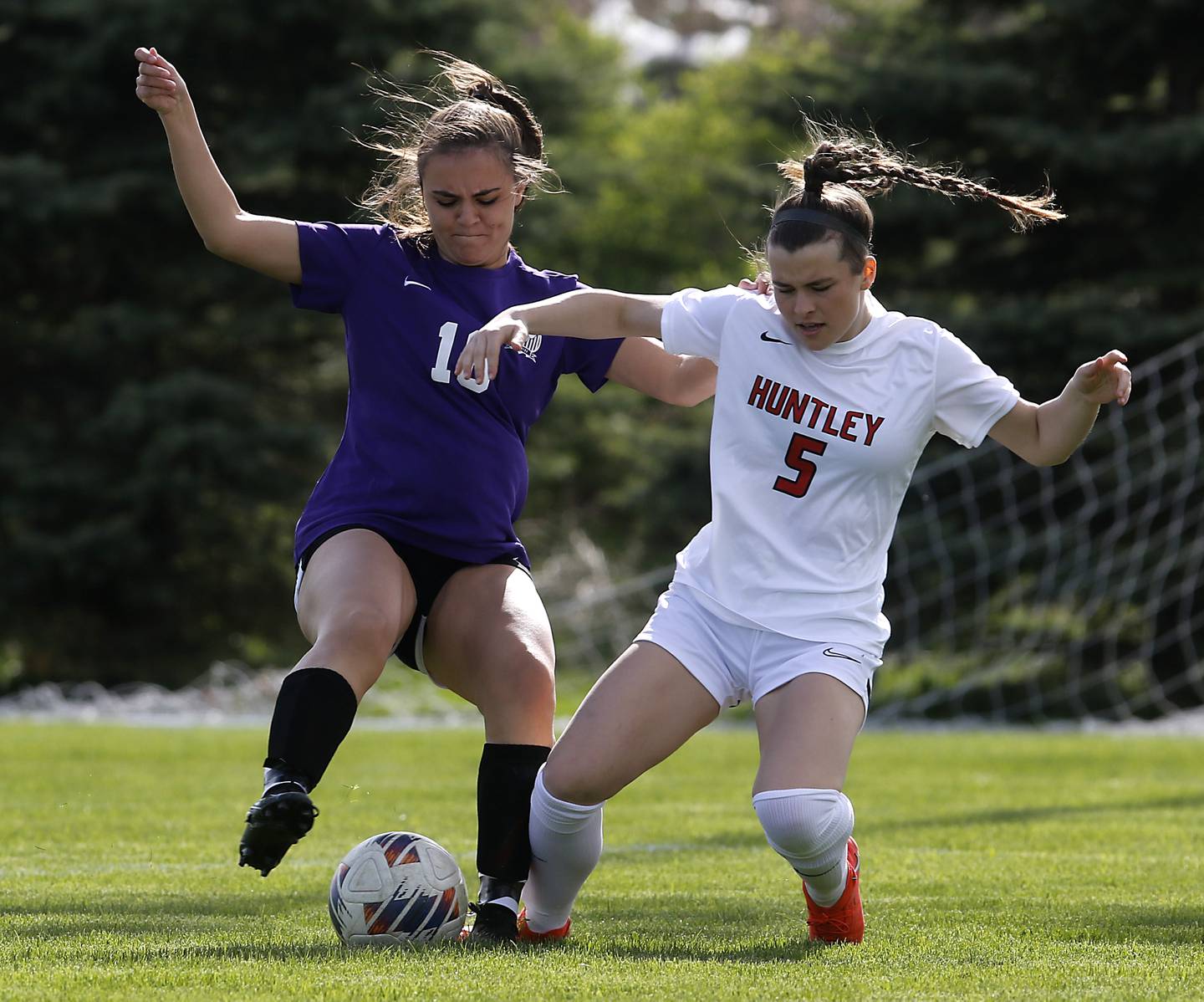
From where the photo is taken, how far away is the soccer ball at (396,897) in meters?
3.98

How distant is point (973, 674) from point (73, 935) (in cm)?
1350

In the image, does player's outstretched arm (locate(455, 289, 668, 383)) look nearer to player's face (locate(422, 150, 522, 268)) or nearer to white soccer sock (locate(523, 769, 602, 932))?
player's face (locate(422, 150, 522, 268))

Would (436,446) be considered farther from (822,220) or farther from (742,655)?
(822,220)

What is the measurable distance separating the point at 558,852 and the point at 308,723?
2.32ft

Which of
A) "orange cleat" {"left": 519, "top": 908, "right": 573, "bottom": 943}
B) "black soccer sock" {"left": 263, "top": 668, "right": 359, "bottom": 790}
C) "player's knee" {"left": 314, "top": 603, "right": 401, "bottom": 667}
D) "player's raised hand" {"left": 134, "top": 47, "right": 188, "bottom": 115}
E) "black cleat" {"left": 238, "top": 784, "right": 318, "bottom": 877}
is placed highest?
"player's raised hand" {"left": 134, "top": 47, "right": 188, "bottom": 115}

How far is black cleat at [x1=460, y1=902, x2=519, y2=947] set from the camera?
4134mm

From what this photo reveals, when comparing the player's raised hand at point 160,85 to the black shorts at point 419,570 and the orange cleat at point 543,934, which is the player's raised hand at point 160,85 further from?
the orange cleat at point 543,934

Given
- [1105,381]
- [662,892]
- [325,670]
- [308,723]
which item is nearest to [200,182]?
[325,670]

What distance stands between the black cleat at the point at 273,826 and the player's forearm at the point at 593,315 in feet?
4.15

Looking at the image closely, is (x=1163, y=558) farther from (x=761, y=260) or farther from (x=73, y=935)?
(x=73, y=935)

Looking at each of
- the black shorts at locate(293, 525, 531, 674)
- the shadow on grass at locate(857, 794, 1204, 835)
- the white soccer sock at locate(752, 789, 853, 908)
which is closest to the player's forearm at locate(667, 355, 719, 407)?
the black shorts at locate(293, 525, 531, 674)

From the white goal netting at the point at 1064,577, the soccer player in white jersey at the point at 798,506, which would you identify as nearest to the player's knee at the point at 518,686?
the soccer player in white jersey at the point at 798,506

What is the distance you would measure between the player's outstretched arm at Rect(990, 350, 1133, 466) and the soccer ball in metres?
1.72

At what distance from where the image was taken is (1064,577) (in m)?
15.6
